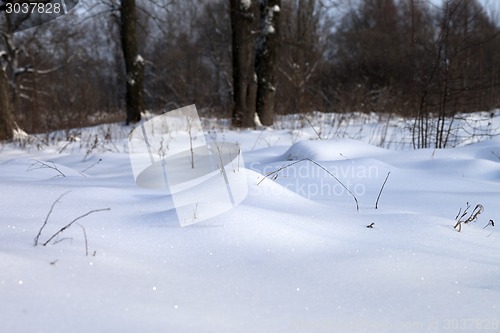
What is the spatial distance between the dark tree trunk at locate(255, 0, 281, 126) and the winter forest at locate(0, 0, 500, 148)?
19 millimetres

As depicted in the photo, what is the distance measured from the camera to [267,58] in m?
7.41

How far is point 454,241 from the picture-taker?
1.24 metres

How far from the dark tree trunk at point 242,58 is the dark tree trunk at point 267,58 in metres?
0.27

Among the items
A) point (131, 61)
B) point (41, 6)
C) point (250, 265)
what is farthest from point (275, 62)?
point (250, 265)

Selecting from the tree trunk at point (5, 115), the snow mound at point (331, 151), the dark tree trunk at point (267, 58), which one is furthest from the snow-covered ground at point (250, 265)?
the dark tree trunk at point (267, 58)

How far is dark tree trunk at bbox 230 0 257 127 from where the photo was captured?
7543 millimetres

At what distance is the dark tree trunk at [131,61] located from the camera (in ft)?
29.3

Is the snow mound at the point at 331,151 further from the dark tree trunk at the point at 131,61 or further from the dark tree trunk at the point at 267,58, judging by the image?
the dark tree trunk at the point at 131,61

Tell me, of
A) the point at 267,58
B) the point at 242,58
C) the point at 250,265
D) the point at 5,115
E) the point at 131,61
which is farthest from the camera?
the point at 131,61

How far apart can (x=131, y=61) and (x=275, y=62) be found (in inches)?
145

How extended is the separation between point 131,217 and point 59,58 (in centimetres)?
2494

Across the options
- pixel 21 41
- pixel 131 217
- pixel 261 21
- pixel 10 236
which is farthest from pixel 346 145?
pixel 21 41

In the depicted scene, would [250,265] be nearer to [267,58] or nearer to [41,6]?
[267,58]

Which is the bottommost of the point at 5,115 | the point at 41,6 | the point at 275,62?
the point at 5,115
